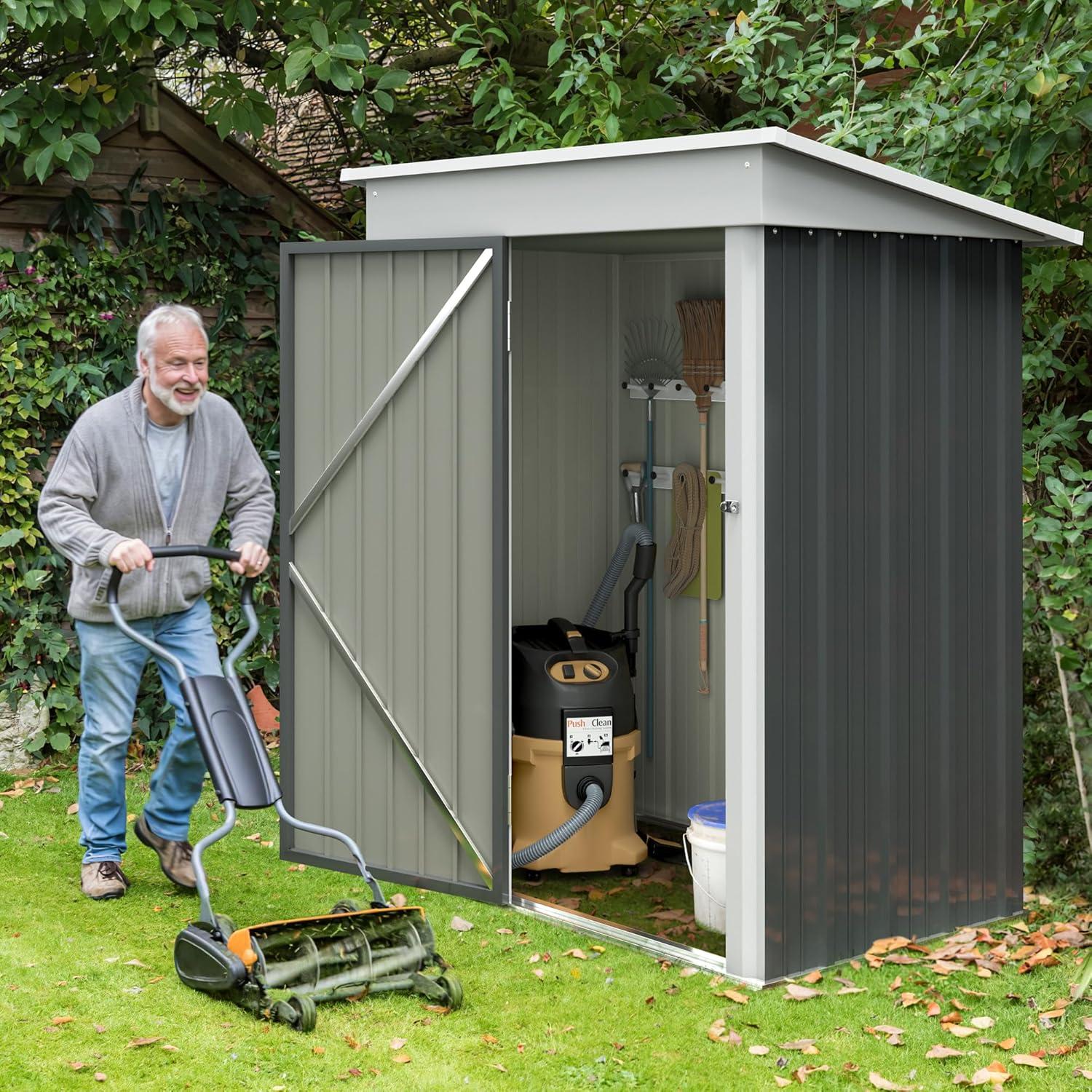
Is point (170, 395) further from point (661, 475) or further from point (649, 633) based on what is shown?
point (649, 633)

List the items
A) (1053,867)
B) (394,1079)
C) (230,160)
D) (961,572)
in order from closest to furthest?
(394,1079), (961,572), (1053,867), (230,160)

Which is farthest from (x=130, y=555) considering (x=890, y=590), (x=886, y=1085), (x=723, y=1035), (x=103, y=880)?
(x=886, y=1085)

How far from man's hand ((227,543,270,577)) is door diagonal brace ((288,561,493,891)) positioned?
1.88 ft

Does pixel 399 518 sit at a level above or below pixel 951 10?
below

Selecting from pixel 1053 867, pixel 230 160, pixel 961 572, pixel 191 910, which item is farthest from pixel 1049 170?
pixel 191 910

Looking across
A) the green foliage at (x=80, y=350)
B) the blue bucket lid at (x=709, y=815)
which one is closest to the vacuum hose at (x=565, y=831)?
the blue bucket lid at (x=709, y=815)

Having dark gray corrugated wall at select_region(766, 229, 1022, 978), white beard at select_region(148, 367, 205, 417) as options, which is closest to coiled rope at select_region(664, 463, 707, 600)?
dark gray corrugated wall at select_region(766, 229, 1022, 978)

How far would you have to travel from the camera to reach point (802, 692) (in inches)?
178

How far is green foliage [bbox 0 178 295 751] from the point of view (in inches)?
264

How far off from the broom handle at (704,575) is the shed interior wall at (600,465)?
0.03 meters

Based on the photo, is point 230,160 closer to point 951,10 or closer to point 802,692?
point 951,10

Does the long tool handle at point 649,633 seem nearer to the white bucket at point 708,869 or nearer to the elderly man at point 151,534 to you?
the white bucket at point 708,869

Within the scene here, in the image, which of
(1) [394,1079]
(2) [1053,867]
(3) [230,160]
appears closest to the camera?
(1) [394,1079]

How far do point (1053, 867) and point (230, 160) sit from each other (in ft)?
14.7
